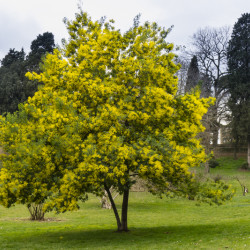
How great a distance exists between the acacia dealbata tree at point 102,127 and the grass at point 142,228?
5.51 ft

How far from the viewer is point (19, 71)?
55.2 metres

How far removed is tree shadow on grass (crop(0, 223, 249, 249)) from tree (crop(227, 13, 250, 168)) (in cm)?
3172

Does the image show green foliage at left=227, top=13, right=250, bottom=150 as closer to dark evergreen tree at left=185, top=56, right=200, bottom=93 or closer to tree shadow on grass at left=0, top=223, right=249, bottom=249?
dark evergreen tree at left=185, top=56, right=200, bottom=93

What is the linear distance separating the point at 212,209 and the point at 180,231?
406 inches

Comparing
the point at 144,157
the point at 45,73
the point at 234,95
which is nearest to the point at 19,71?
the point at 234,95

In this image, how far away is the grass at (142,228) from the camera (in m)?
13.2

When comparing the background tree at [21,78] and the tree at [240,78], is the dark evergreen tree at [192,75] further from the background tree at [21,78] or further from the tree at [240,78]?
the background tree at [21,78]

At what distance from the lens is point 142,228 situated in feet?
57.4

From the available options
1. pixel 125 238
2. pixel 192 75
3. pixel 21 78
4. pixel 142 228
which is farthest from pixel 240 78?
pixel 125 238

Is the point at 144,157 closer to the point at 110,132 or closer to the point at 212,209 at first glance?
the point at 110,132

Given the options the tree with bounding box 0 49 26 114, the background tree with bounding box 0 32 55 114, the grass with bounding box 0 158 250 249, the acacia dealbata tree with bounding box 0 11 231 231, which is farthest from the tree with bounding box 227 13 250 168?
the acacia dealbata tree with bounding box 0 11 231 231

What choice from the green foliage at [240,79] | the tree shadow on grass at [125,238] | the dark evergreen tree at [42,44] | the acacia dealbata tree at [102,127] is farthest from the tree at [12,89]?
the acacia dealbata tree at [102,127]

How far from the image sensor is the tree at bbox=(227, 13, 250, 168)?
152ft

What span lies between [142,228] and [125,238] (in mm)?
3030
